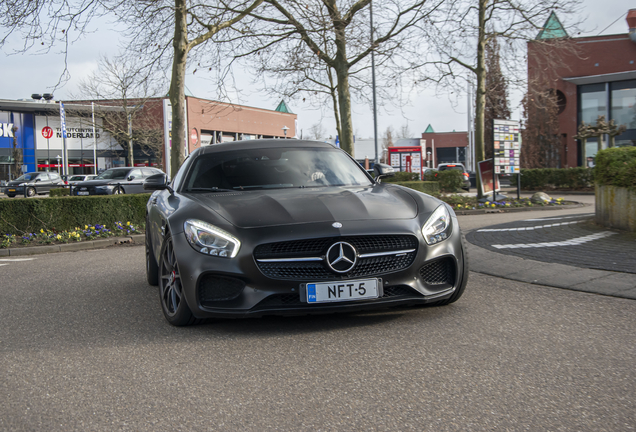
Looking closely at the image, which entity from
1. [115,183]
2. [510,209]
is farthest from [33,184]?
[510,209]

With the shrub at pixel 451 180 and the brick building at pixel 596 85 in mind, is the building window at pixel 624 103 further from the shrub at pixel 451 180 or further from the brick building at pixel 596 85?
the shrub at pixel 451 180

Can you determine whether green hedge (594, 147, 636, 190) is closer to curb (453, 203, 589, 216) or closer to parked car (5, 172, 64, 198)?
curb (453, 203, 589, 216)

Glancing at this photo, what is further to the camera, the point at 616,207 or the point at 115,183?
the point at 115,183

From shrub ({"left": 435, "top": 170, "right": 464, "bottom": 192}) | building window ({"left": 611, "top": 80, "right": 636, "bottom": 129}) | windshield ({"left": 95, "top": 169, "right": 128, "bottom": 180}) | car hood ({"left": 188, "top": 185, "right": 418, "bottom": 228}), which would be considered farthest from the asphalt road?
building window ({"left": 611, "top": 80, "right": 636, "bottom": 129})

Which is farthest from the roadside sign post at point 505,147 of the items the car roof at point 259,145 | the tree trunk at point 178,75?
the car roof at point 259,145

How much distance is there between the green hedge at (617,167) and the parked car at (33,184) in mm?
35066

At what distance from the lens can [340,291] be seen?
159 inches

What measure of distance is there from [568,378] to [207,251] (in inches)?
91.2

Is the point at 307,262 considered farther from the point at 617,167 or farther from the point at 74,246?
the point at 74,246

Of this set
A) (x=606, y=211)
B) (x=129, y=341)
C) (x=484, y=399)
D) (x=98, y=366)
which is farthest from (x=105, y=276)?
(x=606, y=211)

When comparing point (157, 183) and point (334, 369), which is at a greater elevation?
point (157, 183)

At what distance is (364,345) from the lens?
387 centimetres

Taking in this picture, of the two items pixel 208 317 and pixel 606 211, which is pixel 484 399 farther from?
pixel 606 211

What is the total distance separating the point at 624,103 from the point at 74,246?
106 feet
